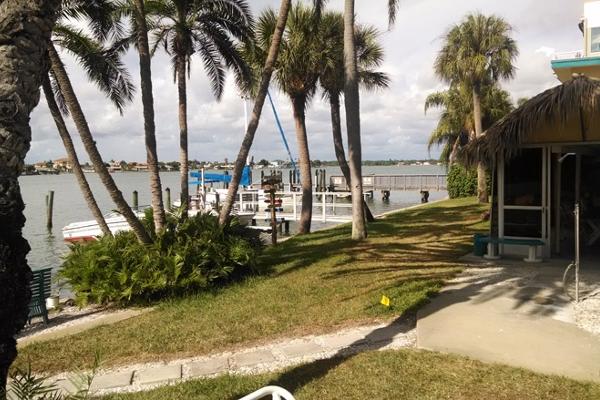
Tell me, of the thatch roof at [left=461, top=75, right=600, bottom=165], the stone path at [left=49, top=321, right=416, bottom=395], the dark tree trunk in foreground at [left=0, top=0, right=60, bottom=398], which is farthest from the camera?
the thatch roof at [left=461, top=75, right=600, bottom=165]

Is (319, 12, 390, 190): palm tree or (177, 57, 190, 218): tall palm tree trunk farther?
(319, 12, 390, 190): palm tree

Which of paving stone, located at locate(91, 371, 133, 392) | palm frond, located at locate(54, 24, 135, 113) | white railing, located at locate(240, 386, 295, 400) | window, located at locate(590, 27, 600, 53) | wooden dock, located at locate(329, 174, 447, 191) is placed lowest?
paving stone, located at locate(91, 371, 133, 392)

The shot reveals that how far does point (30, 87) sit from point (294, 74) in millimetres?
13628

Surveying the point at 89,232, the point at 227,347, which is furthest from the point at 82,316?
the point at 89,232

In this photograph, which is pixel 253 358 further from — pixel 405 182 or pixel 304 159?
pixel 405 182

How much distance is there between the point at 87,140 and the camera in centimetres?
890

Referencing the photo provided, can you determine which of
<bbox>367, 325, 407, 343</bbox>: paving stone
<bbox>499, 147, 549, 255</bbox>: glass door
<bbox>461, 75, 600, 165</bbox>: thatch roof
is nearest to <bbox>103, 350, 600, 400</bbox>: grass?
<bbox>367, 325, 407, 343</bbox>: paving stone

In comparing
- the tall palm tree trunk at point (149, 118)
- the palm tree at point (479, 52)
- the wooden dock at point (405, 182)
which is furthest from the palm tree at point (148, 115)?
the wooden dock at point (405, 182)

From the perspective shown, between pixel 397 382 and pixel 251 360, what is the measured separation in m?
1.64

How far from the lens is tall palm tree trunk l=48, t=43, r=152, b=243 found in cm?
861

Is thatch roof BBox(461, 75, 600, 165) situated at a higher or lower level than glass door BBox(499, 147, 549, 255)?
higher

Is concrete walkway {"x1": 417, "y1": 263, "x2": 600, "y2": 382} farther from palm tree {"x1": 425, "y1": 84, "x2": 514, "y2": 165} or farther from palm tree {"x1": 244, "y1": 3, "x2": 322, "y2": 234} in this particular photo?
palm tree {"x1": 425, "y1": 84, "x2": 514, "y2": 165}

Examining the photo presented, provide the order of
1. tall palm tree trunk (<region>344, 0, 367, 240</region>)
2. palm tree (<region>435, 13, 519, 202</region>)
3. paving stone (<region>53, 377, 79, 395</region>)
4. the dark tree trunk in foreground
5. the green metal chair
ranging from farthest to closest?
palm tree (<region>435, 13, 519, 202</region>)
tall palm tree trunk (<region>344, 0, 367, 240</region>)
the green metal chair
paving stone (<region>53, 377, 79, 395</region>)
the dark tree trunk in foreground

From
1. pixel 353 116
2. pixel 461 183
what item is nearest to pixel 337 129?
pixel 353 116
